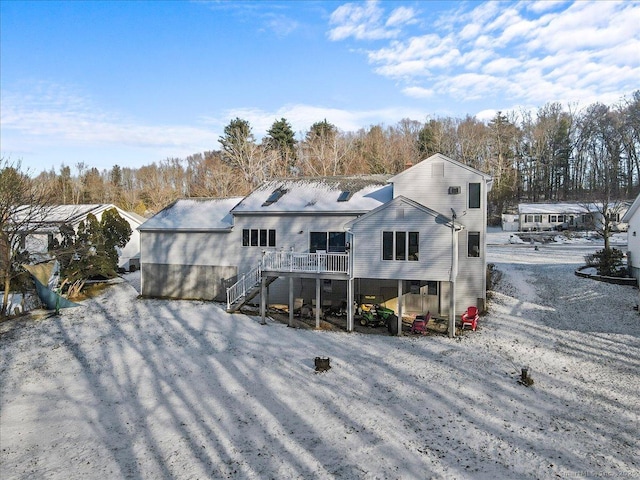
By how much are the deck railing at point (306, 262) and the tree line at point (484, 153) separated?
32.8 m

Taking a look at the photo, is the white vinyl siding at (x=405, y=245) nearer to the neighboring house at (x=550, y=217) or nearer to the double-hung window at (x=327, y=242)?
the double-hung window at (x=327, y=242)

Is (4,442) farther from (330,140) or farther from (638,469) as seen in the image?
(330,140)

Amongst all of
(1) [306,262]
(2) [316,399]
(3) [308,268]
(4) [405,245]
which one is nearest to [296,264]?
(1) [306,262]

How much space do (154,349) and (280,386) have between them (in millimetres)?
6078

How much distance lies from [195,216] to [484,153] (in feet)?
160

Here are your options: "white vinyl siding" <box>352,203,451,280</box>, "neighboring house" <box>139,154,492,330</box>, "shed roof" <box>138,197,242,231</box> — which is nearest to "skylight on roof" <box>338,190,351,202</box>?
"neighboring house" <box>139,154,492,330</box>

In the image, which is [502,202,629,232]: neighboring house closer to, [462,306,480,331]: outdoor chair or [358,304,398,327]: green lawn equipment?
[462,306,480,331]: outdoor chair

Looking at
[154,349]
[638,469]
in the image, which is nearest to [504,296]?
[638,469]

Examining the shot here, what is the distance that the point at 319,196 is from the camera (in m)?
22.6

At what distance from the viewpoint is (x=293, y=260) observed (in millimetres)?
19719

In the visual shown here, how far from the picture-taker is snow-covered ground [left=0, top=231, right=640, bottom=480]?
8961 millimetres

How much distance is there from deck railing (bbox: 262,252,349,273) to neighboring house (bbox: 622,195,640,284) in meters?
15.8

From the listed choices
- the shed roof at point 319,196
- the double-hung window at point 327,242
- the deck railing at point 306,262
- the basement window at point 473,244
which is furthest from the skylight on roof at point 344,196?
the basement window at point 473,244

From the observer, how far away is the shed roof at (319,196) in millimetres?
21203
